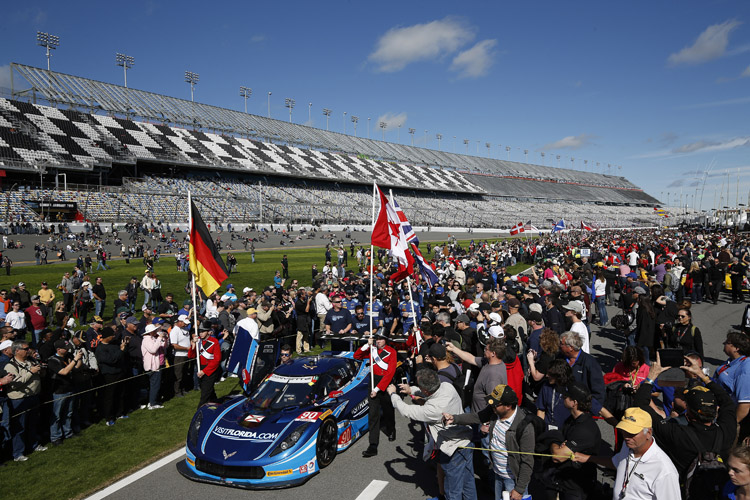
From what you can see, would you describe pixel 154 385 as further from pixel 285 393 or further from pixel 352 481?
pixel 352 481

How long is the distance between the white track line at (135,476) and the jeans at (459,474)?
4055 mm

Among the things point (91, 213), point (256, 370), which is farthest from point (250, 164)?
point (256, 370)

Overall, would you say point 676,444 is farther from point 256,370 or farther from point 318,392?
point 256,370

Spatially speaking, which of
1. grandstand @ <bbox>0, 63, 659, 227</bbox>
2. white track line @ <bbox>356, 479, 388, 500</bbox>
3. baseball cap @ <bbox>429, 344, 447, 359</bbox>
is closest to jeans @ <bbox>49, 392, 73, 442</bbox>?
white track line @ <bbox>356, 479, 388, 500</bbox>

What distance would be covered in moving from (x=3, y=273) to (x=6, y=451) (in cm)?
2561

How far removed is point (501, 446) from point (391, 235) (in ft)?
16.5

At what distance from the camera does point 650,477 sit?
324cm

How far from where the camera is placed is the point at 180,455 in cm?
665

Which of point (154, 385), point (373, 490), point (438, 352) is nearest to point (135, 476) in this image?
point (154, 385)

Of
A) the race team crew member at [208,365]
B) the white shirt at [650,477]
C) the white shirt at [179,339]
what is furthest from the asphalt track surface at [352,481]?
the white shirt at [179,339]

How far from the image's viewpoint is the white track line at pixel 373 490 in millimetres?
5391

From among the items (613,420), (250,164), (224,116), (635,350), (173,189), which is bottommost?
(613,420)

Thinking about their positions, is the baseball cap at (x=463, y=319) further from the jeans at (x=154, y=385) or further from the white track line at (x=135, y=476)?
the jeans at (x=154, y=385)

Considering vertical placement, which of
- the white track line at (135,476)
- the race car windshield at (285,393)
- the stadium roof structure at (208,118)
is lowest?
the white track line at (135,476)
